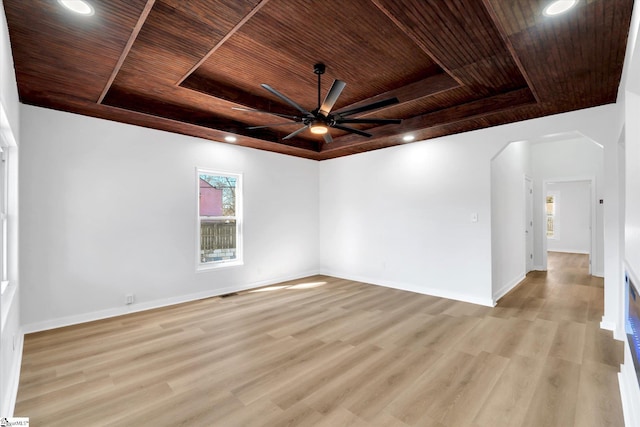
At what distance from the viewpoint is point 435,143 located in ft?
16.0

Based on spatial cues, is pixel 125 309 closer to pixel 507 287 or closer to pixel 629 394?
pixel 629 394

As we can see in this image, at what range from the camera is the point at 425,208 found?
4.98 meters

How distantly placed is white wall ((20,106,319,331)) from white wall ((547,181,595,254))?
1056 centimetres

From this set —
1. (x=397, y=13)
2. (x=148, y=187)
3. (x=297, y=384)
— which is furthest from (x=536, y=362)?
(x=148, y=187)

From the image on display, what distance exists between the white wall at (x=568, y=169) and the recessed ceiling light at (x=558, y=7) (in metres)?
6.13

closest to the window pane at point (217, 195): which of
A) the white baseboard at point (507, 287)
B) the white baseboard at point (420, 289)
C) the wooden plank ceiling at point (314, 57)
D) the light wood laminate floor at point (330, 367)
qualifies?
the wooden plank ceiling at point (314, 57)

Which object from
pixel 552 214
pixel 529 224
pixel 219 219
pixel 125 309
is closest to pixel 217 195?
pixel 219 219

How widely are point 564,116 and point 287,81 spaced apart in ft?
11.2

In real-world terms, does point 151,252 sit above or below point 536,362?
above

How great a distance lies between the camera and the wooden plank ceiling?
2027mm

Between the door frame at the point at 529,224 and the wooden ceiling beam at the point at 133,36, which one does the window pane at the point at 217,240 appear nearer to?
the wooden ceiling beam at the point at 133,36

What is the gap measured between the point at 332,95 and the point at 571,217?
36.8 feet

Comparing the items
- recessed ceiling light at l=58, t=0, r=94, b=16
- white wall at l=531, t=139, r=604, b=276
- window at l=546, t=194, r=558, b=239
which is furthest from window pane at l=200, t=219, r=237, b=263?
window at l=546, t=194, r=558, b=239

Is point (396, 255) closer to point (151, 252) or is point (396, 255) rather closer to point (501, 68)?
point (501, 68)
